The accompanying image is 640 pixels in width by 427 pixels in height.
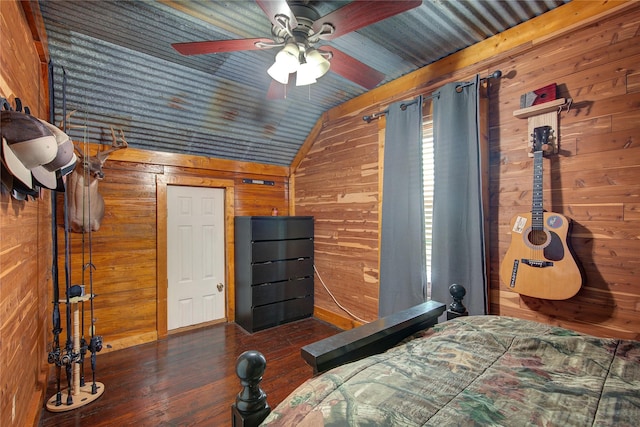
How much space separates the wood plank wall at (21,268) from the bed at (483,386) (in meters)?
1.36

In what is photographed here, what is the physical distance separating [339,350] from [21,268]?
1.78 metres

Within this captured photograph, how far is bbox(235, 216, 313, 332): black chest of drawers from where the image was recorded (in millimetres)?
3500

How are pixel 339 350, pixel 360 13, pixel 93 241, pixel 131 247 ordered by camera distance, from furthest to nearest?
1. pixel 131 247
2. pixel 93 241
3. pixel 360 13
4. pixel 339 350

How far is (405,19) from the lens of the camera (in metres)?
2.04

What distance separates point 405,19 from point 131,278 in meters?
3.47

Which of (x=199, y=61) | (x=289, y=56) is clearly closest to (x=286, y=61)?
(x=289, y=56)

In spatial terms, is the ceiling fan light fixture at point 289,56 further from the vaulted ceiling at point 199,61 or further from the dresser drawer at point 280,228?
the dresser drawer at point 280,228

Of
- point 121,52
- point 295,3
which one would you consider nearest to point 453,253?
point 295,3

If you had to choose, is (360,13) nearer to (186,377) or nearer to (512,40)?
(512,40)

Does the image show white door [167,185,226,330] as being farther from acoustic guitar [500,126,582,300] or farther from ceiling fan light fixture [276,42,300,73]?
acoustic guitar [500,126,582,300]

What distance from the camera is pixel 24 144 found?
1.24 meters

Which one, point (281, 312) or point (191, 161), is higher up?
point (191, 161)

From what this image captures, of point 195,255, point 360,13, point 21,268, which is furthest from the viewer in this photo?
point 195,255

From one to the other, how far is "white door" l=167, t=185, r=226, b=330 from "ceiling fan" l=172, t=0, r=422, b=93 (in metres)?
2.22
